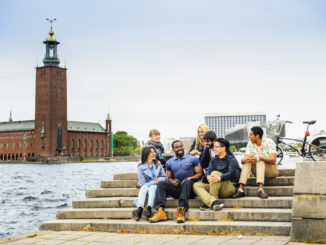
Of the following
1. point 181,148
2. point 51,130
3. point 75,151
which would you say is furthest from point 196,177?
point 75,151

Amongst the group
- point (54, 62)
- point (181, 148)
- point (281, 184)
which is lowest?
point (281, 184)

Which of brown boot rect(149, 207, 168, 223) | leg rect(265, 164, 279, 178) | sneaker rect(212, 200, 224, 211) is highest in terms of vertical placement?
leg rect(265, 164, 279, 178)

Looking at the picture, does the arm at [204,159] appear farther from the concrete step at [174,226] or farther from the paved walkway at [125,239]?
the paved walkway at [125,239]

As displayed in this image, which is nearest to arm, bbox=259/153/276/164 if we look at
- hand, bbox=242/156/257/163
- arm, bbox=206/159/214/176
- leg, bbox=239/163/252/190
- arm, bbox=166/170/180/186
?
hand, bbox=242/156/257/163

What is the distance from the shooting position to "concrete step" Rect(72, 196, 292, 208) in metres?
8.21

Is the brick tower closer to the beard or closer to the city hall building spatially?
the city hall building

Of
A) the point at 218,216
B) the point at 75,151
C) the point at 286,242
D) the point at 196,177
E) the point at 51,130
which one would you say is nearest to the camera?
the point at 286,242

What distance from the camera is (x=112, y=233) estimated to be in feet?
27.3

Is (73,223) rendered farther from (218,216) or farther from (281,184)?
(281,184)

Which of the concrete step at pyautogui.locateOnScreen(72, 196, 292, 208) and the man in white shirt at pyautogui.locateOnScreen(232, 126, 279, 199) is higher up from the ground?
the man in white shirt at pyautogui.locateOnScreen(232, 126, 279, 199)

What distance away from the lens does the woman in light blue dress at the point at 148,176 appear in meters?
8.71

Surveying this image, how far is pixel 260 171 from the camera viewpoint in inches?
340

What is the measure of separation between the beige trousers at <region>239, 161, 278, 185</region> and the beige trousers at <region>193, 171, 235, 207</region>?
0.85ft

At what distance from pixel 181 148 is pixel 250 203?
1.56 metres
